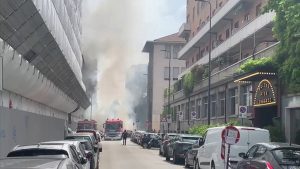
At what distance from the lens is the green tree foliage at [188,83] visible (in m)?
57.6

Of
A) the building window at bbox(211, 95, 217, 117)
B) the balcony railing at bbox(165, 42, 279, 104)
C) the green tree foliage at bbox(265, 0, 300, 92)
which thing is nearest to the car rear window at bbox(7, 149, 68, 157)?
the green tree foliage at bbox(265, 0, 300, 92)

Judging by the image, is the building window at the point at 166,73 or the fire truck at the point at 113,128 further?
the building window at the point at 166,73

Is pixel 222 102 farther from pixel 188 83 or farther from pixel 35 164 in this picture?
pixel 35 164

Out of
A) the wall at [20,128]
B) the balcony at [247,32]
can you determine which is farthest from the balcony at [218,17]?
the wall at [20,128]

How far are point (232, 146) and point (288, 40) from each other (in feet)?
36.1

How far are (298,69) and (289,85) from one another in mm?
2377

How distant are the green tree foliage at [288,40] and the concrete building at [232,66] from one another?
2.18 meters

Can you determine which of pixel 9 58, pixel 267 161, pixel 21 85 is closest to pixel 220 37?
pixel 21 85

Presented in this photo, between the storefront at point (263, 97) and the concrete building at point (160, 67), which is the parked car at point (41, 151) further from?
the concrete building at point (160, 67)

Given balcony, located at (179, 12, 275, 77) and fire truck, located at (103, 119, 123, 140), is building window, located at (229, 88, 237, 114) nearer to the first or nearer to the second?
balcony, located at (179, 12, 275, 77)

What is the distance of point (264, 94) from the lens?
3189 centimetres

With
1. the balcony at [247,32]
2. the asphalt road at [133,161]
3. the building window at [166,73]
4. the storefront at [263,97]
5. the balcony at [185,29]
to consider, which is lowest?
the asphalt road at [133,161]

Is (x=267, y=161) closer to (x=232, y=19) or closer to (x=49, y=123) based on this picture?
(x=49, y=123)

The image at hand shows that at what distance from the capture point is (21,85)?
2398 cm
